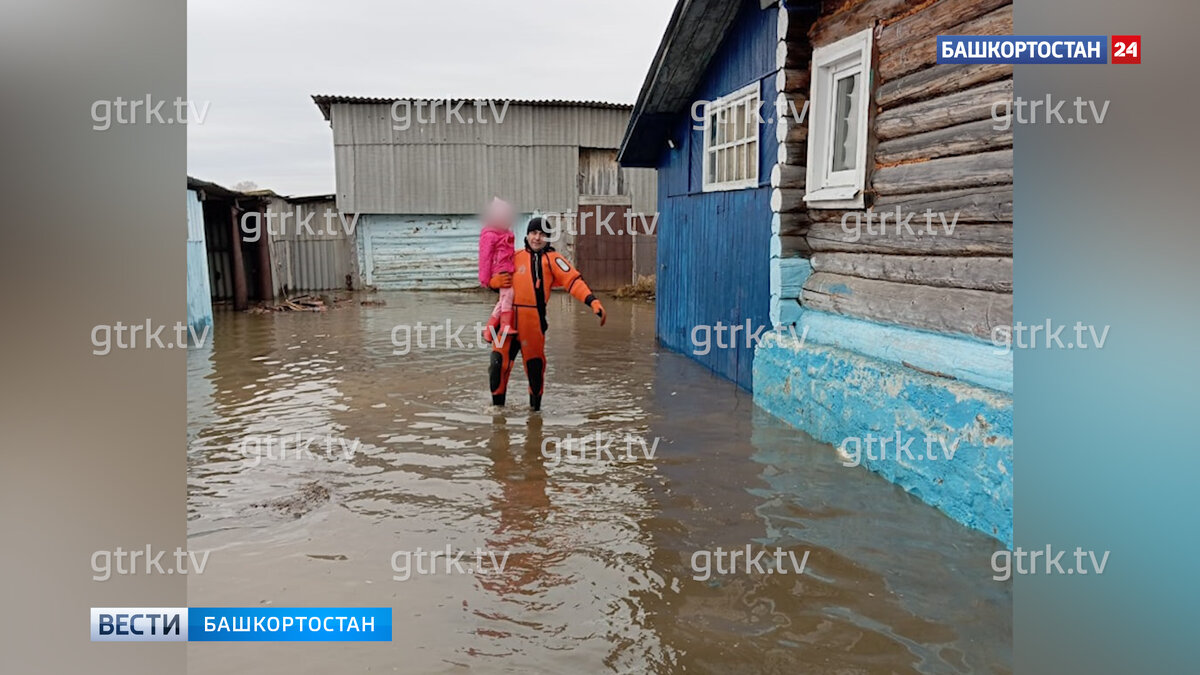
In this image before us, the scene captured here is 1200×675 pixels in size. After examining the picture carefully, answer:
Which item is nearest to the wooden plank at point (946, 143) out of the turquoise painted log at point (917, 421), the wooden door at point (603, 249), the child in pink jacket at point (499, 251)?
the turquoise painted log at point (917, 421)

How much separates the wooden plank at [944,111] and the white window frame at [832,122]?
0.82ft

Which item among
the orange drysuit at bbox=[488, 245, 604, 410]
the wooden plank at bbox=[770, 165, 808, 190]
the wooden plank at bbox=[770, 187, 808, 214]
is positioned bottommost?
the orange drysuit at bbox=[488, 245, 604, 410]

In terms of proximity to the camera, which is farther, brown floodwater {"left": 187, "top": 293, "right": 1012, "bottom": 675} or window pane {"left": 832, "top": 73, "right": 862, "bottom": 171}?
window pane {"left": 832, "top": 73, "right": 862, "bottom": 171}

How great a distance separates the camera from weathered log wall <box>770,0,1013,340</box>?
226 inches

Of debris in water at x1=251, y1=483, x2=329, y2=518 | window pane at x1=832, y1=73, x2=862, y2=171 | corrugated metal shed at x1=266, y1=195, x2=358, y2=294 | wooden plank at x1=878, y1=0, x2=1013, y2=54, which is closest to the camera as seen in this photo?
wooden plank at x1=878, y1=0, x2=1013, y2=54

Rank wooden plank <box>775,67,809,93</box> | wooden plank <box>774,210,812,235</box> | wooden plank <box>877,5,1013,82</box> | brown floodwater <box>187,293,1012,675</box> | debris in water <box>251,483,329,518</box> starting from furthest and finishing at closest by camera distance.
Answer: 1. wooden plank <box>774,210,812,235</box>
2. wooden plank <box>775,67,809,93</box>
3. debris in water <box>251,483,329,518</box>
4. wooden plank <box>877,5,1013,82</box>
5. brown floodwater <box>187,293,1012,675</box>

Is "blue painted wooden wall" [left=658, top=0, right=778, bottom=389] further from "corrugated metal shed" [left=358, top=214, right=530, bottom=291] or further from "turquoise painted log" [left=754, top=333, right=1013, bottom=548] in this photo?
"corrugated metal shed" [left=358, top=214, right=530, bottom=291]

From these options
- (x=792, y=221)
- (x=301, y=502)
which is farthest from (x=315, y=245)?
(x=301, y=502)

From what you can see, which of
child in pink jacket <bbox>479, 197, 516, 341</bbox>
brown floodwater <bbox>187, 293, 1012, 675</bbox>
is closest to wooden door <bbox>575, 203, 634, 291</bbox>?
brown floodwater <bbox>187, 293, 1012, 675</bbox>

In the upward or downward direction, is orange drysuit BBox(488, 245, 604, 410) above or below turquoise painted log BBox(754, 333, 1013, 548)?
above

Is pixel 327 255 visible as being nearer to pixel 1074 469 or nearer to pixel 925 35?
pixel 925 35

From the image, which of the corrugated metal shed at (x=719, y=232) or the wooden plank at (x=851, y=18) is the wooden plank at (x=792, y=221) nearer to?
the corrugated metal shed at (x=719, y=232)

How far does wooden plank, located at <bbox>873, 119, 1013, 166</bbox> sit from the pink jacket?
143 inches

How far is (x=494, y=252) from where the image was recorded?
8672mm
